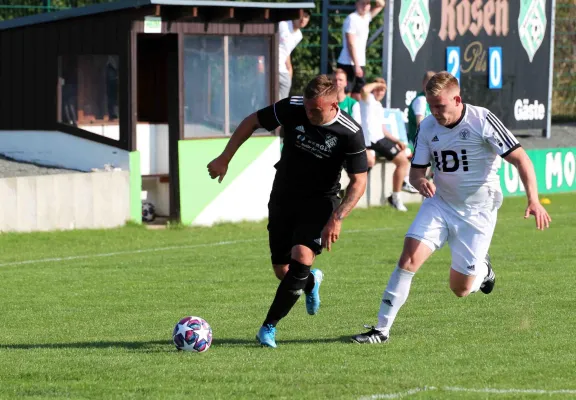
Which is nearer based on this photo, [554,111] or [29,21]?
[29,21]

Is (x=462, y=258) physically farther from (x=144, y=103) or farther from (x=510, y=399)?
(x=144, y=103)

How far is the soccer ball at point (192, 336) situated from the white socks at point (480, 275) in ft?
7.09

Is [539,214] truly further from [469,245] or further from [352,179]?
[352,179]

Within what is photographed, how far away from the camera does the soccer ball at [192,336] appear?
867 cm

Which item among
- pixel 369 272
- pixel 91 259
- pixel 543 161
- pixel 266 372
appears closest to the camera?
pixel 266 372

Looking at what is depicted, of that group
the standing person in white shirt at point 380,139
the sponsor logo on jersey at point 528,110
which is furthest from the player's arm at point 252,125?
the sponsor logo on jersey at point 528,110

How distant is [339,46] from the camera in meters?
23.8

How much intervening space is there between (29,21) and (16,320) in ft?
30.0

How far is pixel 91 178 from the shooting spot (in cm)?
1738

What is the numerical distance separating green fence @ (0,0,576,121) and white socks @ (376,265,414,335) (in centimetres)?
1288

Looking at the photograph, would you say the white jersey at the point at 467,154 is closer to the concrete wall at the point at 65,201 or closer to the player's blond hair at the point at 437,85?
the player's blond hair at the point at 437,85

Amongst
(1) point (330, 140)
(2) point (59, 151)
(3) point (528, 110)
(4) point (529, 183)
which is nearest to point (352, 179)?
(1) point (330, 140)

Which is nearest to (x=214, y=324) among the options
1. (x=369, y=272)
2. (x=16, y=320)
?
(x=16, y=320)

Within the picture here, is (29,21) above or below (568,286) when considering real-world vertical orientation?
above
